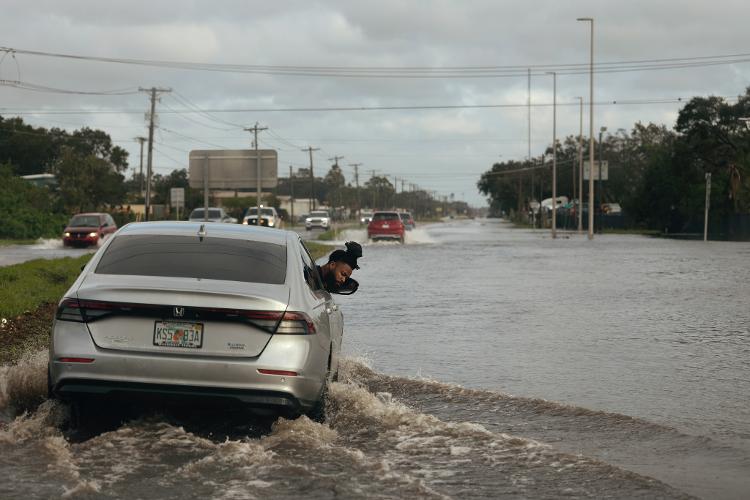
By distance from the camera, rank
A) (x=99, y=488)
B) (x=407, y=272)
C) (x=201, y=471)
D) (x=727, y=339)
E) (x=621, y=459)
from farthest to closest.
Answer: (x=407, y=272) < (x=727, y=339) < (x=621, y=459) < (x=201, y=471) < (x=99, y=488)

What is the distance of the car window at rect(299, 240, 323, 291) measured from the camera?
8.75 m

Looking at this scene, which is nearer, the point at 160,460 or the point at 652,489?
the point at 652,489

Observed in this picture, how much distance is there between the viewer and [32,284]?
2094cm

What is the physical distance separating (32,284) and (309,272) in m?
13.1

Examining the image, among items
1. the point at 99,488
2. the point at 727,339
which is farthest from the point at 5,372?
the point at 727,339

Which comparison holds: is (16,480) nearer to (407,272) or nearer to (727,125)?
(407,272)

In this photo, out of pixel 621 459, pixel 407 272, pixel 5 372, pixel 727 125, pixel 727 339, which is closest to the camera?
pixel 621 459

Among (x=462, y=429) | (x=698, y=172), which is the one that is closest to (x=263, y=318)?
(x=462, y=429)

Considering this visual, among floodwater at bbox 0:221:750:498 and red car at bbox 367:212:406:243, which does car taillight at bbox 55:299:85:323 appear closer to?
floodwater at bbox 0:221:750:498

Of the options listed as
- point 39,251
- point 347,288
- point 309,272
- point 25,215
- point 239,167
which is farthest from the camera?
point 25,215

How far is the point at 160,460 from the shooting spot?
7051 mm

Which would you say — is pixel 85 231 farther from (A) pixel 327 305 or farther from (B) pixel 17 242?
(A) pixel 327 305

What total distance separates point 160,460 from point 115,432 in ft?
2.53

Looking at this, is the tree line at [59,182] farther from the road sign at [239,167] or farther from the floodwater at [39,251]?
the road sign at [239,167]
